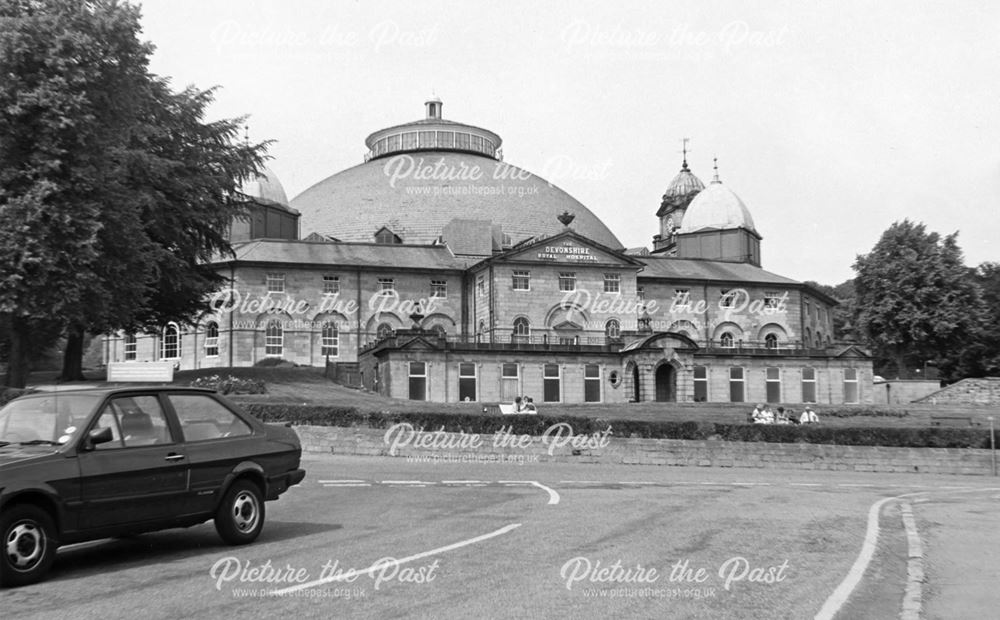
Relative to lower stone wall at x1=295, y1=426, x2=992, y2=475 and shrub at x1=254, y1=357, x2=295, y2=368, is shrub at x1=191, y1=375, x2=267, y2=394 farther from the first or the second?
shrub at x1=254, y1=357, x2=295, y2=368

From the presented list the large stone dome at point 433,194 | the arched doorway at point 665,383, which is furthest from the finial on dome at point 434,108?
the arched doorway at point 665,383

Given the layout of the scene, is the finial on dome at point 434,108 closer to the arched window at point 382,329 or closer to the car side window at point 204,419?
the arched window at point 382,329

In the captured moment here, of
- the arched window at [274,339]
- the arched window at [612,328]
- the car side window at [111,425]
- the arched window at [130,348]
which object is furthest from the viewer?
the arched window at [130,348]

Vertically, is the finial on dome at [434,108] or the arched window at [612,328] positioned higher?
the finial on dome at [434,108]

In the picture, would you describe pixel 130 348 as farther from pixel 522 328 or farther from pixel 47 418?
pixel 47 418

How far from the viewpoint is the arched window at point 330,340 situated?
65.9m

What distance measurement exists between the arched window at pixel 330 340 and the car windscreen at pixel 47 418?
56.1 m

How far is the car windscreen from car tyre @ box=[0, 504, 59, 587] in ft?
2.78

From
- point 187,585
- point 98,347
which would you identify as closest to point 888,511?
point 187,585

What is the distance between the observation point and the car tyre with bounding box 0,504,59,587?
859 cm

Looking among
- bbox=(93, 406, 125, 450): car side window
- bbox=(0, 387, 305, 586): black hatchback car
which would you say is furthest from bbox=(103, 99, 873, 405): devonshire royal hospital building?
bbox=(93, 406, 125, 450): car side window

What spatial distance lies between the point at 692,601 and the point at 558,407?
126 feet

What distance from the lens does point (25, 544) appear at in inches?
347

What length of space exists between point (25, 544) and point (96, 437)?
1163 millimetres
